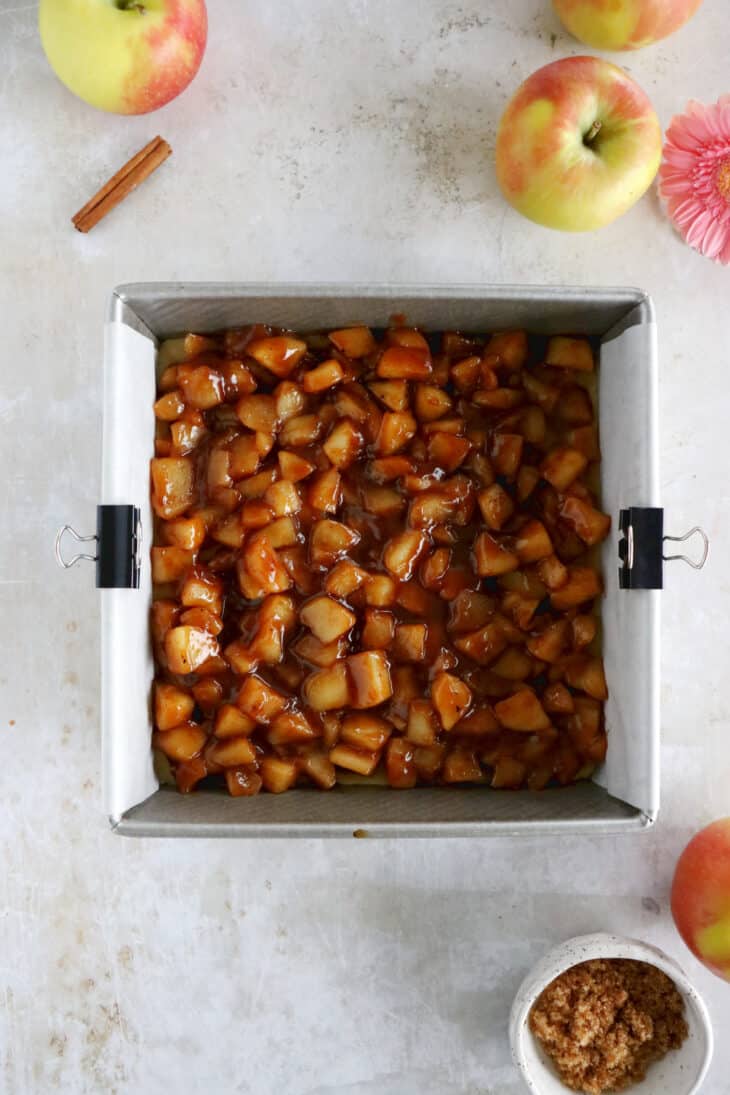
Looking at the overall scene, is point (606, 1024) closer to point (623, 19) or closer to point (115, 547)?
point (115, 547)

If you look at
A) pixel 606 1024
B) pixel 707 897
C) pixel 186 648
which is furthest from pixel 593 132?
pixel 606 1024

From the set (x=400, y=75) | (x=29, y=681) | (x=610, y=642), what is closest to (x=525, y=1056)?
(x=610, y=642)

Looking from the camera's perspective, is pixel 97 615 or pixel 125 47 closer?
pixel 125 47

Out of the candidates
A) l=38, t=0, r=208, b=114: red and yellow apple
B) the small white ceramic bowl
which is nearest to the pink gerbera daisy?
l=38, t=0, r=208, b=114: red and yellow apple

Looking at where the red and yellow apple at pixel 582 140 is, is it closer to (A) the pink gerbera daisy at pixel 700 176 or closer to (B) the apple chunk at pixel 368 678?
(A) the pink gerbera daisy at pixel 700 176

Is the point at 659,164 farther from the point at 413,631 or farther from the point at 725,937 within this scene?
the point at 725,937

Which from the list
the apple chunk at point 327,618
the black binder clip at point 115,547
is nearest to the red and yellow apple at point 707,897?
the apple chunk at point 327,618
